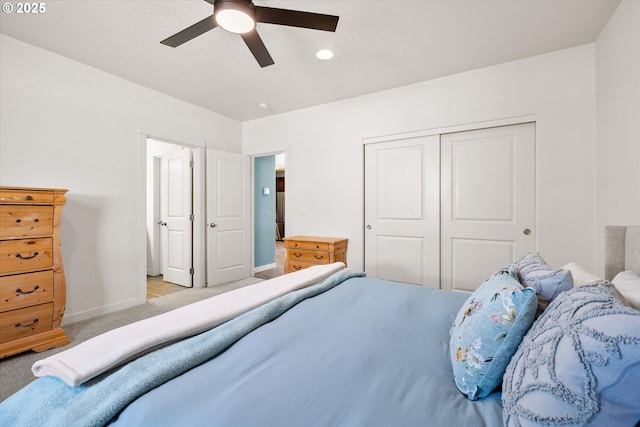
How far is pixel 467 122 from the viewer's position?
10.1ft

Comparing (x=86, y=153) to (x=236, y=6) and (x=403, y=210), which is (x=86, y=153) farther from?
(x=403, y=210)

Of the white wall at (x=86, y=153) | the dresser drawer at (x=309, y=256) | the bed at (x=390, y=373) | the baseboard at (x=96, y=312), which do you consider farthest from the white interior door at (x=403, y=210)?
the baseboard at (x=96, y=312)

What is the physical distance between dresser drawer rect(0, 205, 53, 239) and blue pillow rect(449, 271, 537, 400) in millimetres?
3057

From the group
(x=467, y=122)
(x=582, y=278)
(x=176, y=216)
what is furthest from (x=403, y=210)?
(x=176, y=216)

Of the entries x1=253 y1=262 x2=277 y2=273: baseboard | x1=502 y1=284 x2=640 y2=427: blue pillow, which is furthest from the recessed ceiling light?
x1=253 y1=262 x2=277 y2=273: baseboard

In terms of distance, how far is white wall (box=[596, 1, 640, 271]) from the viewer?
6.02ft

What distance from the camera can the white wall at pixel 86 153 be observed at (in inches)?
99.9

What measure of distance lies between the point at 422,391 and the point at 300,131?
3.81 m

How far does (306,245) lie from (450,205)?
69.5 inches

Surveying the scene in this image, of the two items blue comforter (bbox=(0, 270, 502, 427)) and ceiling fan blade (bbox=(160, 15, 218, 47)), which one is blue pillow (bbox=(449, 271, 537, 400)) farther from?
ceiling fan blade (bbox=(160, 15, 218, 47))

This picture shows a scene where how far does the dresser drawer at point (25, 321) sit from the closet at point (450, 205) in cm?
315

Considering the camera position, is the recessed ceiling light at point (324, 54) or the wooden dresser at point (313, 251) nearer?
the recessed ceiling light at point (324, 54)

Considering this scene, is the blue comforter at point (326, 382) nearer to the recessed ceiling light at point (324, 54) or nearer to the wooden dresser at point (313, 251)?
the wooden dresser at point (313, 251)

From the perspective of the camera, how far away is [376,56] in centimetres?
276
